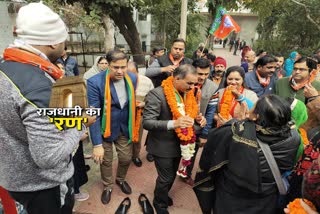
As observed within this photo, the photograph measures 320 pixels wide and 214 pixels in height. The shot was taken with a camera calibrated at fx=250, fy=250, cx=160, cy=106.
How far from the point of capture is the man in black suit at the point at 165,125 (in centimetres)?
262

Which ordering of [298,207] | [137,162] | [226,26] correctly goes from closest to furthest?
[298,207] < [137,162] < [226,26]

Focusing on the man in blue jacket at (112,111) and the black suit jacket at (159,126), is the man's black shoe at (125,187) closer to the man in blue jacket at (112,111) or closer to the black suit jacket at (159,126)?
the man in blue jacket at (112,111)

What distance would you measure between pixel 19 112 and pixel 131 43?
439 inches

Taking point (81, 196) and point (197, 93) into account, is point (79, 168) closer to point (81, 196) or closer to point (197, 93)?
point (81, 196)

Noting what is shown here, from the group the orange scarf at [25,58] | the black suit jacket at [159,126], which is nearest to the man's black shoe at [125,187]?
the black suit jacket at [159,126]

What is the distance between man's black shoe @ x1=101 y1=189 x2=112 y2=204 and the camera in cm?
324

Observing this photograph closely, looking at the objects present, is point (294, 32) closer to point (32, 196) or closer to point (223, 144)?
point (223, 144)

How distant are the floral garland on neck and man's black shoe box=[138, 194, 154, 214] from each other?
1.00 meters

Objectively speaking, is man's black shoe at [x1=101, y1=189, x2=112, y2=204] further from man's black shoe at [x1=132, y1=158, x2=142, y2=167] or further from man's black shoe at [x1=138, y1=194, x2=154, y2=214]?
man's black shoe at [x1=132, y1=158, x2=142, y2=167]

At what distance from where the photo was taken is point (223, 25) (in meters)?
5.21

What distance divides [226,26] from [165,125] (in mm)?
3408

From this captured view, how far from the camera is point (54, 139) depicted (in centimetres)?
141

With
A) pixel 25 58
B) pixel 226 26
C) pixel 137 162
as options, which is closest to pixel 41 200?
pixel 25 58

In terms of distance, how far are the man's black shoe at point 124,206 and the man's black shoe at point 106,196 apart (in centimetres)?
21
